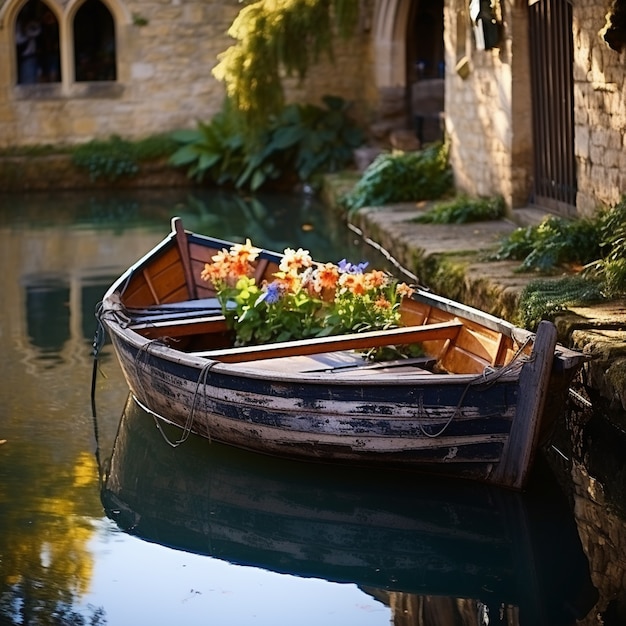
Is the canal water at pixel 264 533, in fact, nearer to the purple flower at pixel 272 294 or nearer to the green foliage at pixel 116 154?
the purple flower at pixel 272 294

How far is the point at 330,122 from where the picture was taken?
1702cm

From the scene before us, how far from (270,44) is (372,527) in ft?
32.8

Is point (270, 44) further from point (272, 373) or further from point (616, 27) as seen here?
point (272, 373)

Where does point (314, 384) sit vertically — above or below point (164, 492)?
above

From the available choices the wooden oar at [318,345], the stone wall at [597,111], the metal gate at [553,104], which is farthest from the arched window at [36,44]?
the wooden oar at [318,345]

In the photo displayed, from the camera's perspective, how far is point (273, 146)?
54.7 ft

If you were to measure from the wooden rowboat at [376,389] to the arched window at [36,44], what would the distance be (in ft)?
38.5

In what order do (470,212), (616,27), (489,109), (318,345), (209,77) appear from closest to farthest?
(318,345) < (616,27) < (470,212) < (489,109) < (209,77)

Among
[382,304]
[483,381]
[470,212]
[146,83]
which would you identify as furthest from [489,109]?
[146,83]

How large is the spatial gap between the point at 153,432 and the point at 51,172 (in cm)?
1148

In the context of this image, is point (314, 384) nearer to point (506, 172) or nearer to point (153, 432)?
point (153, 432)

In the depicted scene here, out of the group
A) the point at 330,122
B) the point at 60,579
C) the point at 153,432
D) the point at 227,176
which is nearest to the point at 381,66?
the point at 330,122

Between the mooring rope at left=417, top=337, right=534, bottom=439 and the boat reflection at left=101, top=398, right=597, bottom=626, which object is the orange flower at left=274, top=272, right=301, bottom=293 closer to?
the boat reflection at left=101, top=398, right=597, bottom=626

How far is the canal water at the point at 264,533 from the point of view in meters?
4.57
